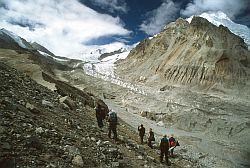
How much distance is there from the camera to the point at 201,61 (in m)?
71.5

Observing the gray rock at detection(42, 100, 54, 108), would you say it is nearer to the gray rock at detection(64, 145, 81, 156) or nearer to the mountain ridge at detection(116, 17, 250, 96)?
the gray rock at detection(64, 145, 81, 156)

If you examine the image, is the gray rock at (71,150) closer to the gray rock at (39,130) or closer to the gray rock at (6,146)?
the gray rock at (39,130)

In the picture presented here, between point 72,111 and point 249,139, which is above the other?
point 72,111

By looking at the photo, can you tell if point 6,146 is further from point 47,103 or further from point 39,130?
point 47,103

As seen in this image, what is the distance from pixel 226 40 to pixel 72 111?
219ft

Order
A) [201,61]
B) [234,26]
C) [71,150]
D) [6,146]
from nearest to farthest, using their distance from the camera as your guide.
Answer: [6,146], [71,150], [201,61], [234,26]

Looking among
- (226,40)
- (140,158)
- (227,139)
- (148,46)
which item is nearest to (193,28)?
(226,40)

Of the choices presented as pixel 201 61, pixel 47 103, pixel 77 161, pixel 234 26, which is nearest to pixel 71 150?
pixel 77 161

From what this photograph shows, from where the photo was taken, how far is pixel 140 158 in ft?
43.6

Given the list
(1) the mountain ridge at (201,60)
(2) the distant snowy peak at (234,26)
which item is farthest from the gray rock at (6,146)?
(2) the distant snowy peak at (234,26)

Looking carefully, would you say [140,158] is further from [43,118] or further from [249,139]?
[249,139]

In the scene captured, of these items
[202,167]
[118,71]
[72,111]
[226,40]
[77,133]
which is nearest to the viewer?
[77,133]

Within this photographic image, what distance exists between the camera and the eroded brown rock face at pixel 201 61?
68.2m

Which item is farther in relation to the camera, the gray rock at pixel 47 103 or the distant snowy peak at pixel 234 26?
Result: the distant snowy peak at pixel 234 26
